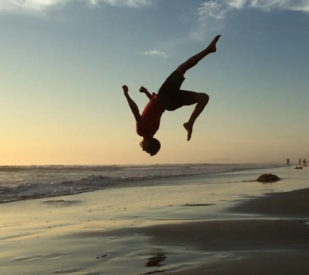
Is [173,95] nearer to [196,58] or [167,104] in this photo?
[167,104]

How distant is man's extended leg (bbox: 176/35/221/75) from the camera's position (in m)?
6.48


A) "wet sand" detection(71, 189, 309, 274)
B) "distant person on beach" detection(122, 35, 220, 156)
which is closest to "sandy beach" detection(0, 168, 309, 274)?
"wet sand" detection(71, 189, 309, 274)

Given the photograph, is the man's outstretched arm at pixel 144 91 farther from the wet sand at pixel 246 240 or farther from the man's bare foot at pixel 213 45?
the wet sand at pixel 246 240

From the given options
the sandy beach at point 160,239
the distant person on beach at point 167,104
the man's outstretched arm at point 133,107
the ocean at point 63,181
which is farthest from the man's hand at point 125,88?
the ocean at point 63,181

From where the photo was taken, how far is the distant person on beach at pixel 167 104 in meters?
6.49

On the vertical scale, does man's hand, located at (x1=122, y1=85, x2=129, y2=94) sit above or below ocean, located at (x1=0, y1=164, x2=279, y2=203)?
above

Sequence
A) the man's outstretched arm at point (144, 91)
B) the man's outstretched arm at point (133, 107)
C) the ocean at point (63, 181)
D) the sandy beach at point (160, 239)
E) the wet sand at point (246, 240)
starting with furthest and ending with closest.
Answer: the ocean at point (63, 181)
the man's outstretched arm at point (144, 91)
the man's outstretched arm at point (133, 107)
the sandy beach at point (160, 239)
the wet sand at point (246, 240)

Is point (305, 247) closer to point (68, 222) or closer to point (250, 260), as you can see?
point (250, 260)

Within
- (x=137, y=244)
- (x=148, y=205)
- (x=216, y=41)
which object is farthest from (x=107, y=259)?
(x=148, y=205)

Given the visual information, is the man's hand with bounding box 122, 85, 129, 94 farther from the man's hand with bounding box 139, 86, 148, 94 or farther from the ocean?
the ocean

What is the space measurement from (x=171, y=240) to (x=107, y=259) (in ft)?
5.67

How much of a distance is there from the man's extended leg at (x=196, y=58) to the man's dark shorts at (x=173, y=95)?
206 millimetres

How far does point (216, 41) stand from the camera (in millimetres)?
6523

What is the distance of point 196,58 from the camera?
21.7ft
